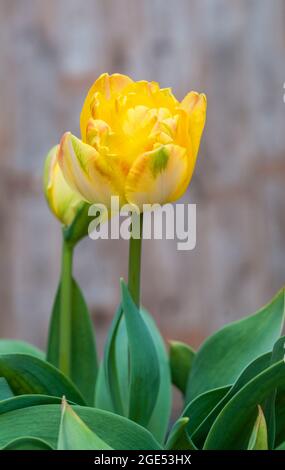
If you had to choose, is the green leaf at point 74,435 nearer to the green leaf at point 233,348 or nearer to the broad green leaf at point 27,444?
the broad green leaf at point 27,444

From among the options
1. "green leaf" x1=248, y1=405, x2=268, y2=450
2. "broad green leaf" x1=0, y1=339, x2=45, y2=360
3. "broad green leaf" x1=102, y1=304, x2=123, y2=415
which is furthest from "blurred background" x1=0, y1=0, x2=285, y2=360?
"green leaf" x1=248, y1=405, x2=268, y2=450

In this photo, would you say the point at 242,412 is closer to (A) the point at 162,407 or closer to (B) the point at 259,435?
(B) the point at 259,435

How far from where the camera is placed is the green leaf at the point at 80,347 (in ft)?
2.13

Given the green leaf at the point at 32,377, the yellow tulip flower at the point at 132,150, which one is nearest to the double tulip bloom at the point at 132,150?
the yellow tulip flower at the point at 132,150

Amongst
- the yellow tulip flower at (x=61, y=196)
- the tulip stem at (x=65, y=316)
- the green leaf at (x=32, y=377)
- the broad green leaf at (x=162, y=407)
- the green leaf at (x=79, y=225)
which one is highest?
the yellow tulip flower at (x=61, y=196)

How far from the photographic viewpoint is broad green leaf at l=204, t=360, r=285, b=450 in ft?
1.55

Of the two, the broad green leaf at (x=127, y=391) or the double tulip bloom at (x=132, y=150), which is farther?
the broad green leaf at (x=127, y=391)

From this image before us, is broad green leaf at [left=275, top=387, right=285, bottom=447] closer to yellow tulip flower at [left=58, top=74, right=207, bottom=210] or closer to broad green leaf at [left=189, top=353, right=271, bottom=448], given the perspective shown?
broad green leaf at [left=189, top=353, right=271, bottom=448]

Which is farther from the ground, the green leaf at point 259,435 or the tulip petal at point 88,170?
the tulip petal at point 88,170

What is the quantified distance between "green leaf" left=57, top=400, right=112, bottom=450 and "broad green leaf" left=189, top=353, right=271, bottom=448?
104 mm

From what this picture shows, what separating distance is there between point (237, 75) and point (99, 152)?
1204mm

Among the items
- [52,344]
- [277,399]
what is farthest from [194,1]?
[277,399]

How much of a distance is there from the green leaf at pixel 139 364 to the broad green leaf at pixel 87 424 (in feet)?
0.22

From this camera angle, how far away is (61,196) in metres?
0.61
